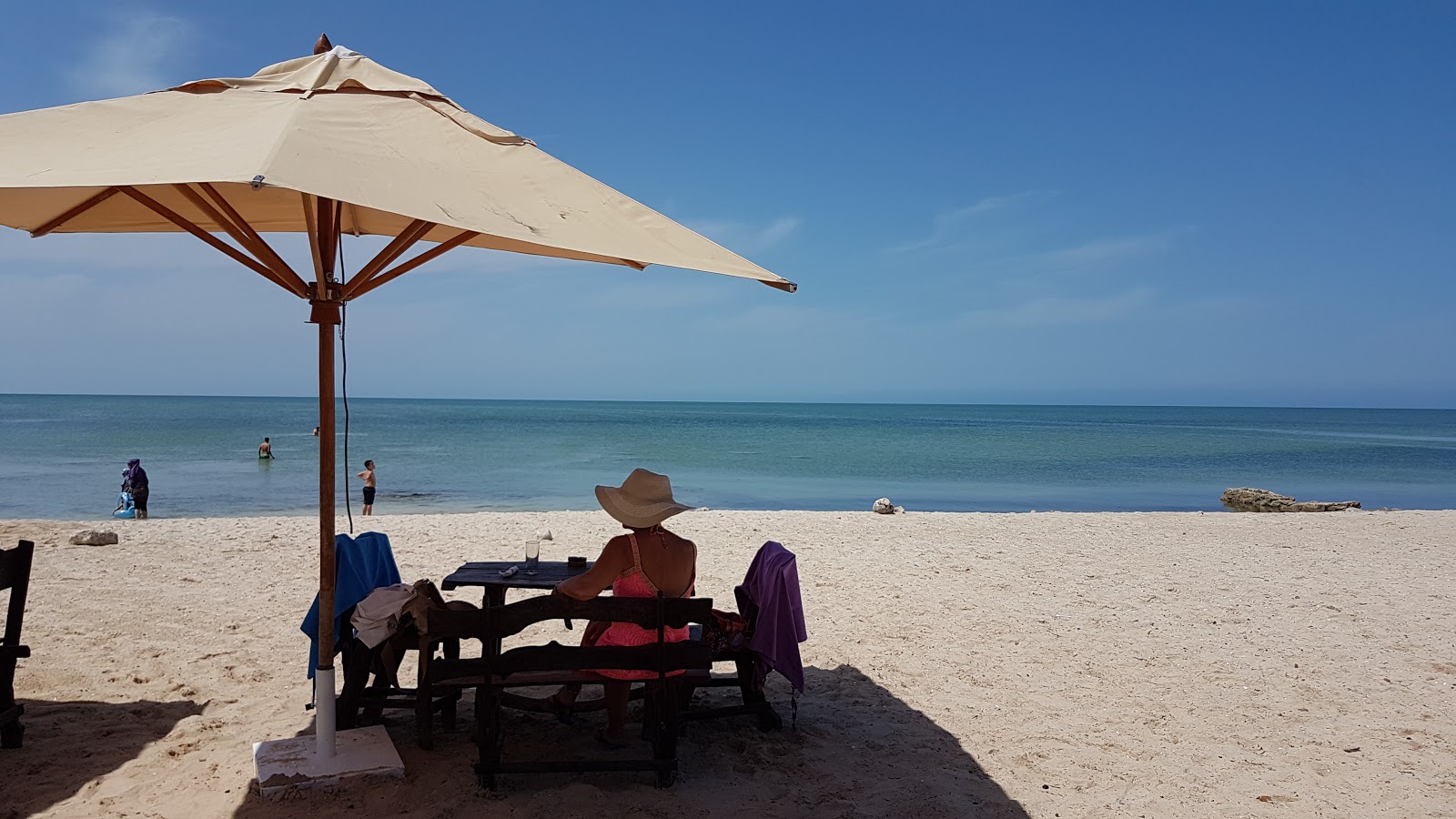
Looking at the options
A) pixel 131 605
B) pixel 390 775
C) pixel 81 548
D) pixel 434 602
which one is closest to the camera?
pixel 390 775

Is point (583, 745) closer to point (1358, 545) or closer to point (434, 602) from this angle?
point (434, 602)

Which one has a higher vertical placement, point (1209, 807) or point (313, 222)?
point (313, 222)

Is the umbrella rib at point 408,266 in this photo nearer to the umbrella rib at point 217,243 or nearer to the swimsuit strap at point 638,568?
the umbrella rib at point 217,243

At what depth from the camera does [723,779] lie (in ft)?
12.4

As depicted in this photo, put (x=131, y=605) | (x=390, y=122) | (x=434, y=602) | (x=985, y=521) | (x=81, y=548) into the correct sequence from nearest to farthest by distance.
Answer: (x=390, y=122) < (x=434, y=602) < (x=131, y=605) < (x=81, y=548) < (x=985, y=521)

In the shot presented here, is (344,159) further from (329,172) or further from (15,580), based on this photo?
(15,580)

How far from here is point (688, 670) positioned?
3926 millimetres

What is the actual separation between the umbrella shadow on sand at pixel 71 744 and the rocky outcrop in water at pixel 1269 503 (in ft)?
60.2

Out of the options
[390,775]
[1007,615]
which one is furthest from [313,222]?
[1007,615]

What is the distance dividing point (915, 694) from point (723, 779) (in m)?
1.62

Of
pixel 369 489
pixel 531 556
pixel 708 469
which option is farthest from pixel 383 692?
pixel 708 469

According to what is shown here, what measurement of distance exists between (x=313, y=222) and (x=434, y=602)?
1.60 metres

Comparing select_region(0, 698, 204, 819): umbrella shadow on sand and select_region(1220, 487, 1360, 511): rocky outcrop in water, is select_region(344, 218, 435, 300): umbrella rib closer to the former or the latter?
select_region(0, 698, 204, 819): umbrella shadow on sand

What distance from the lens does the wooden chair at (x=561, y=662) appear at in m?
3.50
